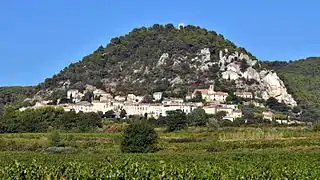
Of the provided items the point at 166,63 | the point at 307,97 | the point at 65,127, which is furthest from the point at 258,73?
the point at 65,127

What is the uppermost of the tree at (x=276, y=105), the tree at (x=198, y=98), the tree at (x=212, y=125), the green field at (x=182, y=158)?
the tree at (x=198, y=98)

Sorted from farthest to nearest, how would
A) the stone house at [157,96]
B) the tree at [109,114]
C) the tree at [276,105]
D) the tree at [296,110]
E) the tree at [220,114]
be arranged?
the stone house at [157,96], the tree at [276,105], the tree at [296,110], the tree at [109,114], the tree at [220,114]

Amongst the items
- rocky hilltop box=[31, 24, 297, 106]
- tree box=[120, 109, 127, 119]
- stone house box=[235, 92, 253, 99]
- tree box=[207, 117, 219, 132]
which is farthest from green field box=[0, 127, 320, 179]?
rocky hilltop box=[31, 24, 297, 106]

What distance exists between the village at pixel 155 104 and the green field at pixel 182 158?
63.7 m

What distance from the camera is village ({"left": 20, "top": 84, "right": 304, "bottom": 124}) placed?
150 m

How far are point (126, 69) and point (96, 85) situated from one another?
41.6 ft

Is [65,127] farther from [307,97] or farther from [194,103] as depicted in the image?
[307,97]

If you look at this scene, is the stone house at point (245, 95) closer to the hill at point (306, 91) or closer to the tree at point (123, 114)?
the hill at point (306, 91)

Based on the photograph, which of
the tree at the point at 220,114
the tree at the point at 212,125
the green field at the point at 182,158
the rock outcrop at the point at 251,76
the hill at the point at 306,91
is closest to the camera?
the green field at the point at 182,158

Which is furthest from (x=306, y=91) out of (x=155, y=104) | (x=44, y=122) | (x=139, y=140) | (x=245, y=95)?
(x=139, y=140)

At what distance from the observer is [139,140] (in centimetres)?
6650

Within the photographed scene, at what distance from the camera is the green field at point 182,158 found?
23562mm

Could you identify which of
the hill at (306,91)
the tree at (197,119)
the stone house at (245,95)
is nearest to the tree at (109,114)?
the tree at (197,119)

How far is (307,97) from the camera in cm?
17875
